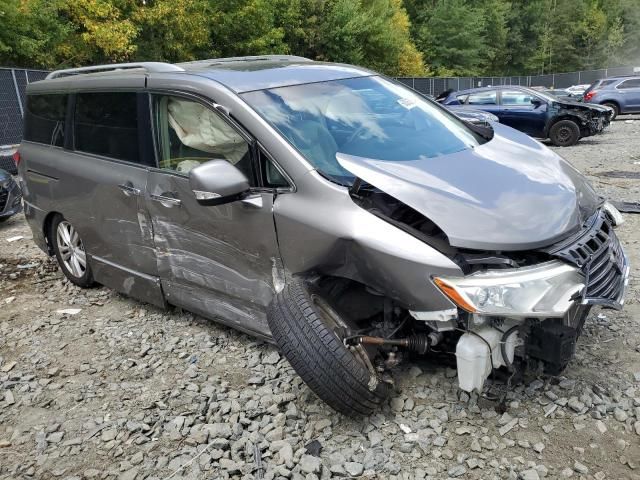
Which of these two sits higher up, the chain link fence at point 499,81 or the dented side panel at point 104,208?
the dented side panel at point 104,208

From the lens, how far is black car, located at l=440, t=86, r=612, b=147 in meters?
13.1

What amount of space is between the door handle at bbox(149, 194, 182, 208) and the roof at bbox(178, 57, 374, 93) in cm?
77

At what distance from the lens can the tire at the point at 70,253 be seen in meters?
4.62

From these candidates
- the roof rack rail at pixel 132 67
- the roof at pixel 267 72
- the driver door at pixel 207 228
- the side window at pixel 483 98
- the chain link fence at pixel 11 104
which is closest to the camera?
the driver door at pixel 207 228

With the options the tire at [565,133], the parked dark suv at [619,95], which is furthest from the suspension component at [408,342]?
the parked dark suv at [619,95]

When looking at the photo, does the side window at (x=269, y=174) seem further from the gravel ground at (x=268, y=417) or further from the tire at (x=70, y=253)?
the tire at (x=70, y=253)

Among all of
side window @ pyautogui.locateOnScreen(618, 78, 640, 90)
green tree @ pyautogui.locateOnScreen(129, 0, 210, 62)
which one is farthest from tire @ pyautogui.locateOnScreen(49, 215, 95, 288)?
side window @ pyautogui.locateOnScreen(618, 78, 640, 90)

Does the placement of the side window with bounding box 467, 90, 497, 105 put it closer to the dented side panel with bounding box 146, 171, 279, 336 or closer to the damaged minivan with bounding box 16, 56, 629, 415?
the damaged minivan with bounding box 16, 56, 629, 415

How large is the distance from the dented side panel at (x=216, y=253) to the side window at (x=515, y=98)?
1180 cm

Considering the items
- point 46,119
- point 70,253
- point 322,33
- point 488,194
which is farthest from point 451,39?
point 488,194

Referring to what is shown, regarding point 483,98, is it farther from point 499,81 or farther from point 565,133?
point 499,81

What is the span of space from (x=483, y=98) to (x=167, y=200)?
470 inches

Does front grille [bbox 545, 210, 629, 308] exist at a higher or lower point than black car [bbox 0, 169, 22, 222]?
higher

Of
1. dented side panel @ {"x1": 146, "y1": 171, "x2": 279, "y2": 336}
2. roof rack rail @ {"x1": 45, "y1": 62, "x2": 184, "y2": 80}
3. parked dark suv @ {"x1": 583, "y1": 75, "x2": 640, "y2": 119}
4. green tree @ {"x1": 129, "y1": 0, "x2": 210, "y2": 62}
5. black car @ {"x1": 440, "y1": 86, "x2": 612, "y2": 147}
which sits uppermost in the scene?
green tree @ {"x1": 129, "y1": 0, "x2": 210, "y2": 62}
